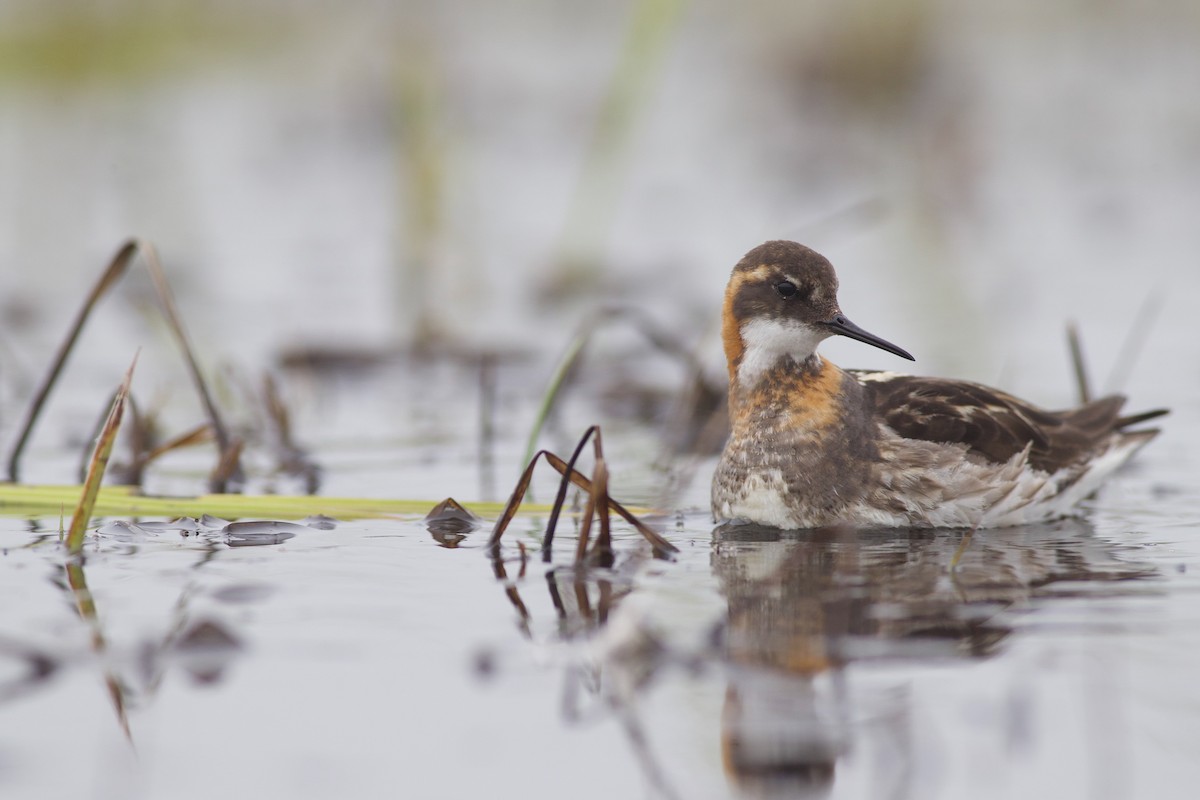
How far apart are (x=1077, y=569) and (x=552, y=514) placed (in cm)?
156

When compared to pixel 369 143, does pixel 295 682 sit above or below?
below

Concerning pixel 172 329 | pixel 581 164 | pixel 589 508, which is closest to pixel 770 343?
pixel 589 508

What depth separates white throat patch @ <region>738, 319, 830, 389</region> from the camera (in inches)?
230

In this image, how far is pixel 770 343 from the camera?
19.4ft

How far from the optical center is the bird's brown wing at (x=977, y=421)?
5.79 meters

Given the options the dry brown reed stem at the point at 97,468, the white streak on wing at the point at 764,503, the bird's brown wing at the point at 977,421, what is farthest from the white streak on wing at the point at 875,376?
the dry brown reed stem at the point at 97,468

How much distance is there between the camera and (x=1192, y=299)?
377 inches

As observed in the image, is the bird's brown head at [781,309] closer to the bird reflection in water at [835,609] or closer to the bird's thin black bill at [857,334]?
the bird's thin black bill at [857,334]

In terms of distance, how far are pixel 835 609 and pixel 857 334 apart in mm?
1564

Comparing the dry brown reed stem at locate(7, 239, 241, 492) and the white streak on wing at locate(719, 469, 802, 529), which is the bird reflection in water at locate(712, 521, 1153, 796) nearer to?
the white streak on wing at locate(719, 469, 802, 529)

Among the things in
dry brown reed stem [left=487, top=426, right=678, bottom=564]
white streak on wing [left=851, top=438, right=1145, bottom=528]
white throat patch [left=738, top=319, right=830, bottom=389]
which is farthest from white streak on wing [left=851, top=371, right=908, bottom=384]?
dry brown reed stem [left=487, top=426, right=678, bottom=564]

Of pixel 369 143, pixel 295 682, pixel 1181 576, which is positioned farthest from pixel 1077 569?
pixel 369 143

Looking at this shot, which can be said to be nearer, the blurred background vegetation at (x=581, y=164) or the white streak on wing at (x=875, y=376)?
the white streak on wing at (x=875, y=376)

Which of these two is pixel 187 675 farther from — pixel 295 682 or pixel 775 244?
pixel 775 244
